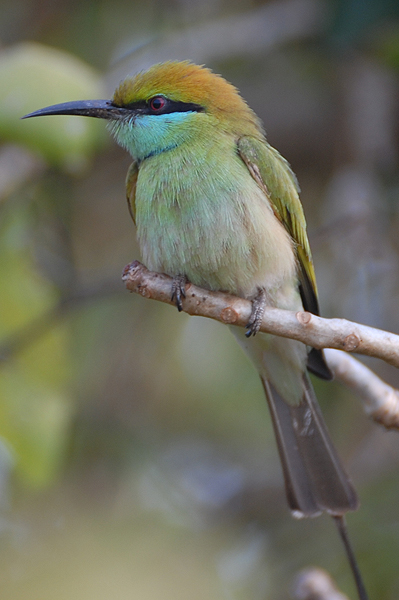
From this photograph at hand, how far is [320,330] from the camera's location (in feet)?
4.99

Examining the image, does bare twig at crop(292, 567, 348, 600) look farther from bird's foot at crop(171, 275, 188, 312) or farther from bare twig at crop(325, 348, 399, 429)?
bird's foot at crop(171, 275, 188, 312)

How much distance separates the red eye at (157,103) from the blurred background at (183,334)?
0.82 ft

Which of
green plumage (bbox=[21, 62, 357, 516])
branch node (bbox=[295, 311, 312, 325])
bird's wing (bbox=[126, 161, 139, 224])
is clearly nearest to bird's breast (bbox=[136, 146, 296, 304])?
green plumage (bbox=[21, 62, 357, 516])

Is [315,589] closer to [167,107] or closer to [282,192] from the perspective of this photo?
[282,192]

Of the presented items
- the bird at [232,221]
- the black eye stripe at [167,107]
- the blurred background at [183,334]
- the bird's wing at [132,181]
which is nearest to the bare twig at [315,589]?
the bird at [232,221]

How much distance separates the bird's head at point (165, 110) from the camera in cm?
199

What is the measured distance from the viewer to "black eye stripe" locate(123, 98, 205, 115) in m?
2.02

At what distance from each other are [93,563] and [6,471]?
0.46 meters

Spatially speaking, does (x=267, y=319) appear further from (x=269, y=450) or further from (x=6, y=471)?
(x=269, y=450)

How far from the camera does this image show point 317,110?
127 inches

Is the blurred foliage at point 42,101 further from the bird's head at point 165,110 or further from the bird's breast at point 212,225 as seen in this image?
the bird's breast at point 212,225

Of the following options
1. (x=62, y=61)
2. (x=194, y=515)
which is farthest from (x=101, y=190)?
(x=194, y=515)

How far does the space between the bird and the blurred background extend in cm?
28

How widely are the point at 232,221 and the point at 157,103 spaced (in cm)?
43
